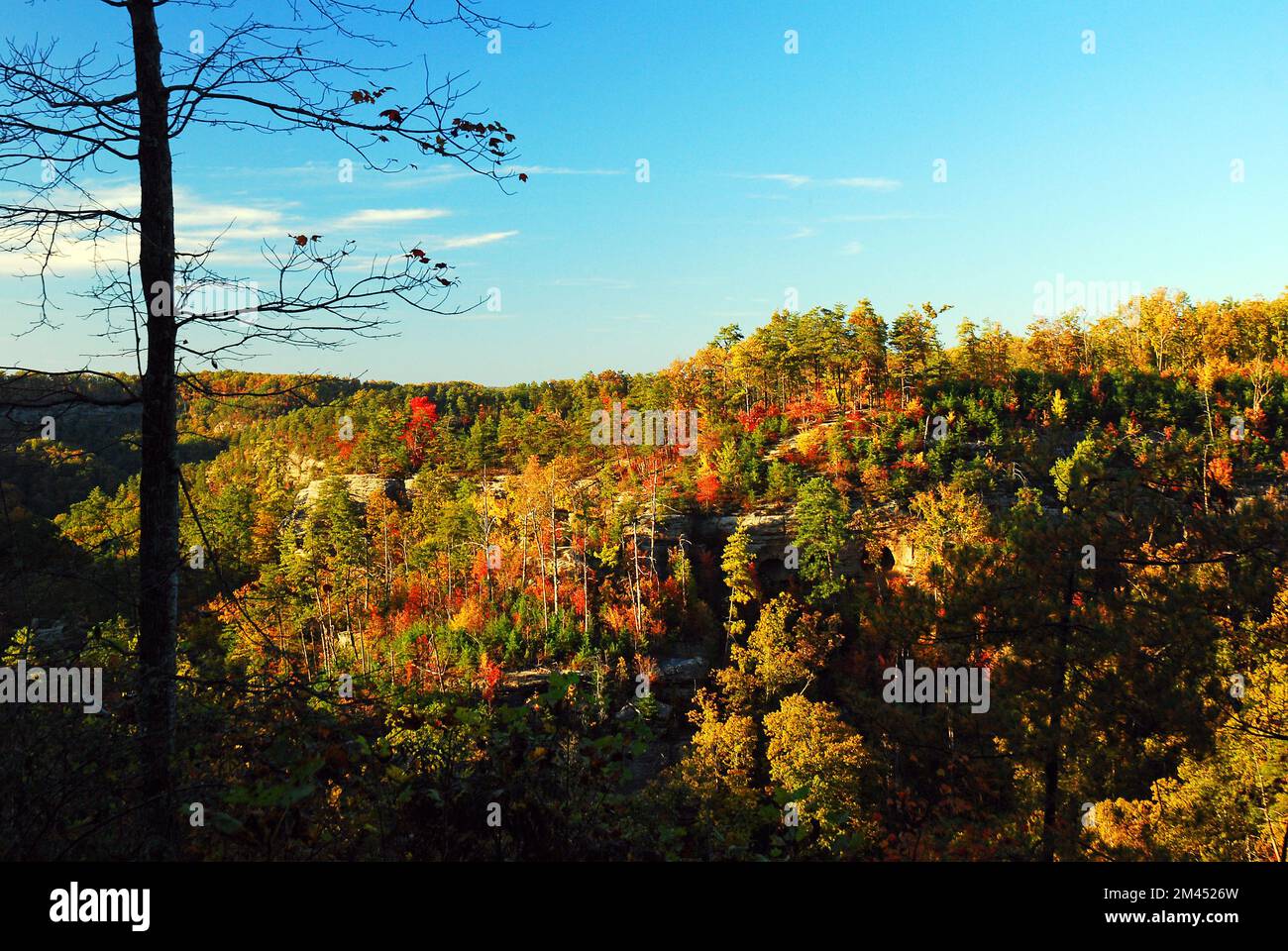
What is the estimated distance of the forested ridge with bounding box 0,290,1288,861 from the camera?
4453mm

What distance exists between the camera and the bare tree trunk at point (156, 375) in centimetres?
432

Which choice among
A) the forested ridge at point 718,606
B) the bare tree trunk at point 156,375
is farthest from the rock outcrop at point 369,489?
the bare tree trunk at point 156,375

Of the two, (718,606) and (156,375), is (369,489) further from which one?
(156,375)

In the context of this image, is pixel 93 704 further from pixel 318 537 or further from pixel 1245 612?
pixel 318 537

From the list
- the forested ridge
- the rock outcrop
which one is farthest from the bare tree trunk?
the rock outcrop

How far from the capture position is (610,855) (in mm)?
4387

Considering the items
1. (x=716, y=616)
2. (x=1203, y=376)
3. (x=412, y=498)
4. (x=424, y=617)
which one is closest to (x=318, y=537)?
(x=424, y=617)

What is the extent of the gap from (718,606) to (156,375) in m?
41.0

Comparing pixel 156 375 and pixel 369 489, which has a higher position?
pixel 156 375

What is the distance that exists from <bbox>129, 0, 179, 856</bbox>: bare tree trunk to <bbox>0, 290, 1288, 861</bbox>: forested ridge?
188 mm

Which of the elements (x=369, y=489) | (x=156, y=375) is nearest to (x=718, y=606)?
(x=369, y=489)

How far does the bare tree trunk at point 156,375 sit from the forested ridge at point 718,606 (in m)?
0.19

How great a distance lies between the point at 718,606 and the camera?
43625mm
